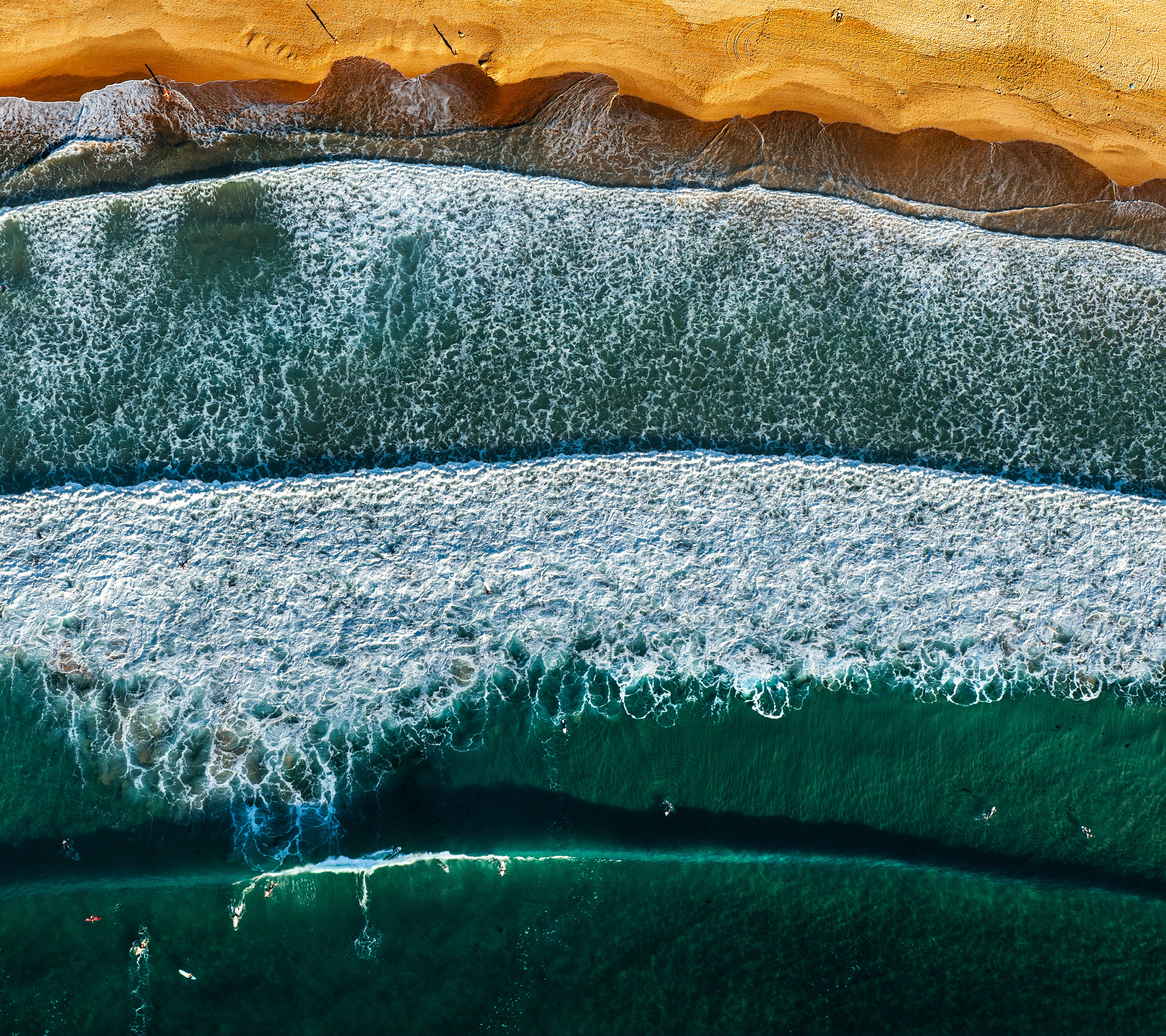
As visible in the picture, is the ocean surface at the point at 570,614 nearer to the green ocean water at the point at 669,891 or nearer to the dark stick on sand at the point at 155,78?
the green ocean water at the point at 669,891

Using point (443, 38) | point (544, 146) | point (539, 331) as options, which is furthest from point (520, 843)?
point (443, 38)

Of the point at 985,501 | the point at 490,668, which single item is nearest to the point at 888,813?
the point at 985,501

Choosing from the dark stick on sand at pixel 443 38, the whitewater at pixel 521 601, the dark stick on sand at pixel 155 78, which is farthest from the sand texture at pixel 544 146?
the whitewater at pixel 521 601

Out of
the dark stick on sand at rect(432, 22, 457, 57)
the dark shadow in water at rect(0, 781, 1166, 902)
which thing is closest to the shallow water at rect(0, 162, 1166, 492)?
the dark stick on sand at rect(432, 22, 457, 57)

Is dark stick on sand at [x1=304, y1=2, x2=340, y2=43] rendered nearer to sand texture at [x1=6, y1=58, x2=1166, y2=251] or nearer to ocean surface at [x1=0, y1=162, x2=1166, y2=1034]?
sand texture at [x1=6, y1=58, x2=1166, y2=251]

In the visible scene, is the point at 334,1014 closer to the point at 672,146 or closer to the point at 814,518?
the point at 814,518
